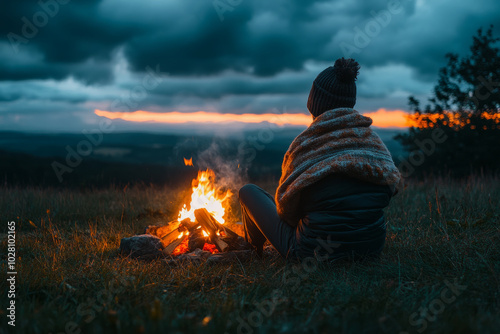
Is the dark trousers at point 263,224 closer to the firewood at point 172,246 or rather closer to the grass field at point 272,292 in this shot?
the grass field at point 272,292

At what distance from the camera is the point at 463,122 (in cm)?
1872

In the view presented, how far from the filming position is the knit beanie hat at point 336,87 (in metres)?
3.19

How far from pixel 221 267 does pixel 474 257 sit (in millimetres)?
2357

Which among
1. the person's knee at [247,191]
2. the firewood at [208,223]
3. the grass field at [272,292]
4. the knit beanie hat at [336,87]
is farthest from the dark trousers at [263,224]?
the knit beanie hat at [336,87]

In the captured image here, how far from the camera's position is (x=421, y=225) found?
477cm

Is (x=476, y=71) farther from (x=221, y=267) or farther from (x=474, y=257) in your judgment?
(x=221, y=267)

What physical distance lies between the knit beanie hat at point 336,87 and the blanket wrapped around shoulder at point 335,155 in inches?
7.8

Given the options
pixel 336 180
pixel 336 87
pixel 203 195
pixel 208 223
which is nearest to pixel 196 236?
pixel 208 223

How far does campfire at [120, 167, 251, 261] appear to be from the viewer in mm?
4020

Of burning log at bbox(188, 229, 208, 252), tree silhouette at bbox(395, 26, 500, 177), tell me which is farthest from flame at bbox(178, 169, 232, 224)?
tree silhouette at bbox(395, 26, 500, 177)

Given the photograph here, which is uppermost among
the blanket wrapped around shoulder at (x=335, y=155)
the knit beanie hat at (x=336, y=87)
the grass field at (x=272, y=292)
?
the knit beanie hat at (x=336, y=87)

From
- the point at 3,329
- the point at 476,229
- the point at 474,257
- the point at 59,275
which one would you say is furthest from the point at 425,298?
the point at 59,275

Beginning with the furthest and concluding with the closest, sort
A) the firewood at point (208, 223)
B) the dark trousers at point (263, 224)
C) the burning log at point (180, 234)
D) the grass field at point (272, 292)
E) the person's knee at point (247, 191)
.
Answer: the burning log at point (180, 234) → the firewood at point (208, 223) → the person's knee at point (247, 191) → the dark trousers at point (263, 224) → the grass field at point (272, 292)

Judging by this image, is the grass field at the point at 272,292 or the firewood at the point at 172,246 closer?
the grass field at the point at 272,292
